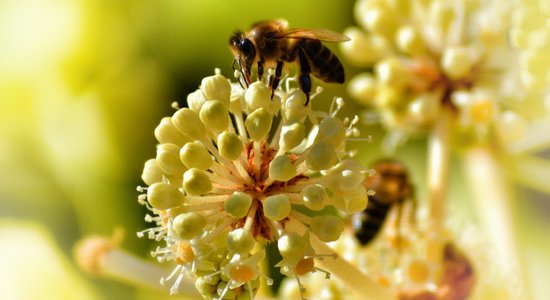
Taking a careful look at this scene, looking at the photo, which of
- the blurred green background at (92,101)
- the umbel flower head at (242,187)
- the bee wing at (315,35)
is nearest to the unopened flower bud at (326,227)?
the umbel flower head at (242,187)

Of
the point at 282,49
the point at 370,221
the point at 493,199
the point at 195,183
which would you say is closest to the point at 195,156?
the point at 195,183

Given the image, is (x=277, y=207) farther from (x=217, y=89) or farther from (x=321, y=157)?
(x=217, y=89)

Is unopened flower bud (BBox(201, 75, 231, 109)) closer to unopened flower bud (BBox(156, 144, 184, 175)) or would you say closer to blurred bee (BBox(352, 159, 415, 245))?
unopened flower bud (BBox(156, 144, 184, 175))

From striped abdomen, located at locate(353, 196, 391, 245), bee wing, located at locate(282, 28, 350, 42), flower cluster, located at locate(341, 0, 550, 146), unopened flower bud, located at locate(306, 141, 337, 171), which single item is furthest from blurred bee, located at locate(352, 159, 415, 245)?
unopened flower bud, located at locate(306, 141, 337, 171)

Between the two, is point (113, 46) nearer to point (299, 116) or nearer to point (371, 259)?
point (371, 259)

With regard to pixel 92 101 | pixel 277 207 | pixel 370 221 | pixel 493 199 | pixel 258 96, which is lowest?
pixel 493 199
